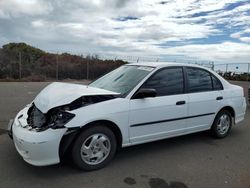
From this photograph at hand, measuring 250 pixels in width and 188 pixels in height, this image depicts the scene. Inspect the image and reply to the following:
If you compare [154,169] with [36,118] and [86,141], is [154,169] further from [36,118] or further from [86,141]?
[36,118]

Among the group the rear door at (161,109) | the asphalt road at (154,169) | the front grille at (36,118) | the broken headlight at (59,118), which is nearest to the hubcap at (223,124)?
the asphalt road at (154,169)

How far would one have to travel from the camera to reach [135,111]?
4.16 meters

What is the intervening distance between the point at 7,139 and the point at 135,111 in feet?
8.36

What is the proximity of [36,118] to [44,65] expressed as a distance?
68.5ft

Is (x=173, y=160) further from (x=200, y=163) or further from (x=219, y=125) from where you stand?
(x=219, y=125)

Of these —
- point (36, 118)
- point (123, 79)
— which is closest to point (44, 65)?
point (123, 79)

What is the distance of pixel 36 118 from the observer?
3.82 m

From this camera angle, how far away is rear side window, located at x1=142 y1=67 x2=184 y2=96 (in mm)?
4543

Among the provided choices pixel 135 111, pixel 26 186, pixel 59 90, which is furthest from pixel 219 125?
pixel 26 186

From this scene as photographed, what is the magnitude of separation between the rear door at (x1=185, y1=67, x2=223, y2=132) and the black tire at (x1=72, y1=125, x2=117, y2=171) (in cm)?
164

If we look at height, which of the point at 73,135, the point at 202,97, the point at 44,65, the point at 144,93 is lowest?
the point at 73,135

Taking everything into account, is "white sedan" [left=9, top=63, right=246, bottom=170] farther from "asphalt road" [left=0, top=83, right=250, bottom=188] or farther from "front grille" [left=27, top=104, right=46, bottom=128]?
"asphalt road" [left=0, top=83, right=250, bottom=188]

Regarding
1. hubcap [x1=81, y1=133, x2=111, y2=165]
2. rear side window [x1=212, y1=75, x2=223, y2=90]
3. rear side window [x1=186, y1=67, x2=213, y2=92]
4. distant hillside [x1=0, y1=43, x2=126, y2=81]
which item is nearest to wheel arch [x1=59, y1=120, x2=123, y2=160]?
hubcap [x1=81, y1=133, x2=111, y2=165]

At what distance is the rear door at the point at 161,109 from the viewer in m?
4.21
